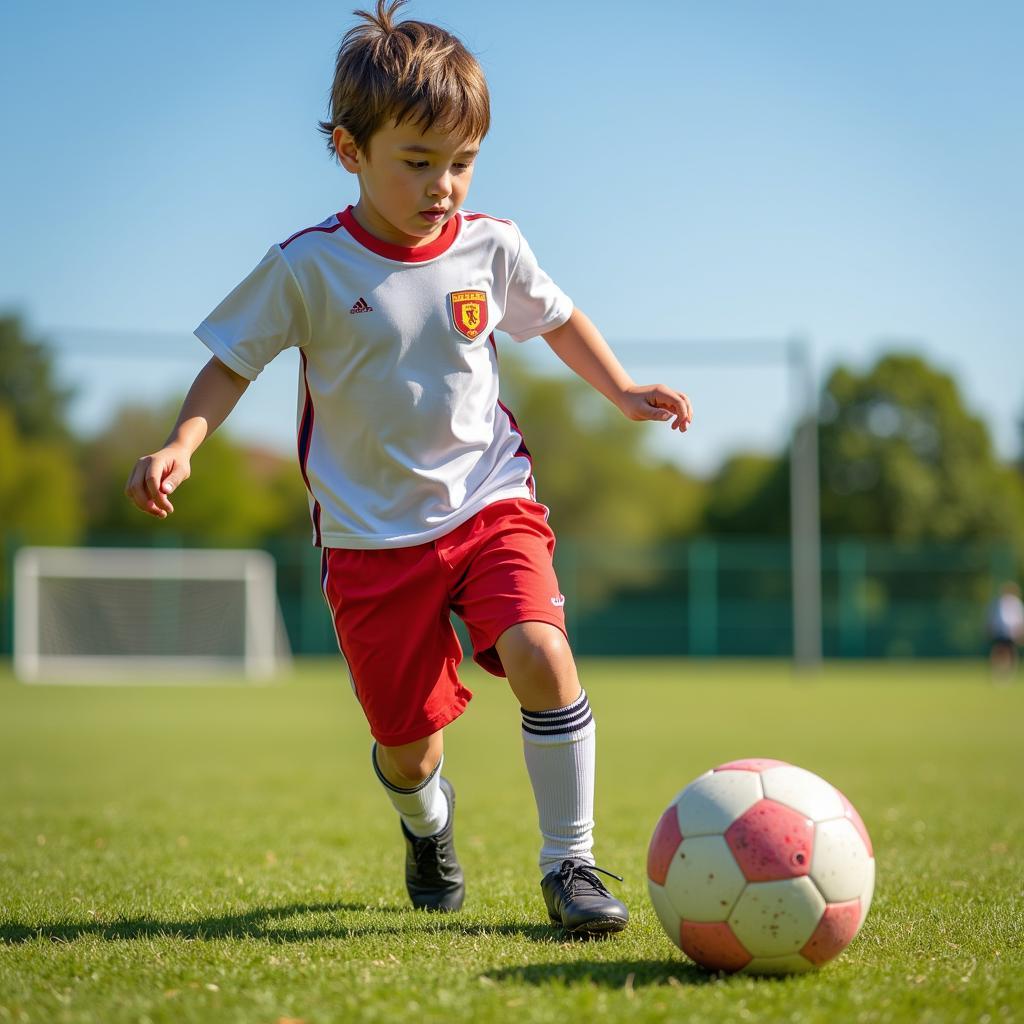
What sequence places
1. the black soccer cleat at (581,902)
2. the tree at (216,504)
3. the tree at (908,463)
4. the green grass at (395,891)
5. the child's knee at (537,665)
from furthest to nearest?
1. the tree at (908,463)
2. the tree at (216,504)
3. the child's knee at (537,665)
4. the black soccer cleat at (581,902)
5. the green grass at (395,891)

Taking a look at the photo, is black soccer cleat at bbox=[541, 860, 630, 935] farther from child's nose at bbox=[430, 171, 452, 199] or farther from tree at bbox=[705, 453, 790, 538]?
tree at bbox=[705, 453, 790, 538]

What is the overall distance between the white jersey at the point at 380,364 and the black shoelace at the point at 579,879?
901 millimetres

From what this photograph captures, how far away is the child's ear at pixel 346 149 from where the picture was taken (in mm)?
3443

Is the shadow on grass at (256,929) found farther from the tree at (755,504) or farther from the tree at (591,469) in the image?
the tree at (591,469)

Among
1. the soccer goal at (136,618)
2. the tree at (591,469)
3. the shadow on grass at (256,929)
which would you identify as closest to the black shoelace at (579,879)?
the shadow on grass at (256,929)

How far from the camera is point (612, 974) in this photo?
107 inches

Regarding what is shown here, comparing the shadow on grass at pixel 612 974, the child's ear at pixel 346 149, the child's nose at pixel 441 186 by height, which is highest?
the child's ear at pixel 346 149

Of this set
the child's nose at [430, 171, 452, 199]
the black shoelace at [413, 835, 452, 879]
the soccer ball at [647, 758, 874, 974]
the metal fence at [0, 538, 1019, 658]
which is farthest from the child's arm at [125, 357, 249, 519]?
the metal fence at [0, 538, 1019, 658]

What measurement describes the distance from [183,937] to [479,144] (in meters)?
2.13

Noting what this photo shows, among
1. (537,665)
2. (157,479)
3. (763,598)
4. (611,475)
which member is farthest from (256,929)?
(611,475)

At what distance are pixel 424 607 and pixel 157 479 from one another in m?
0.76

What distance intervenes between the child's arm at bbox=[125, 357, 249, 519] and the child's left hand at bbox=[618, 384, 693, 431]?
1.07 m

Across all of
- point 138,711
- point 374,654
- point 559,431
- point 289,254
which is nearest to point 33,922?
point 374,654

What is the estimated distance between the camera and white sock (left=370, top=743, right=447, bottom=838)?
12.1 ft
